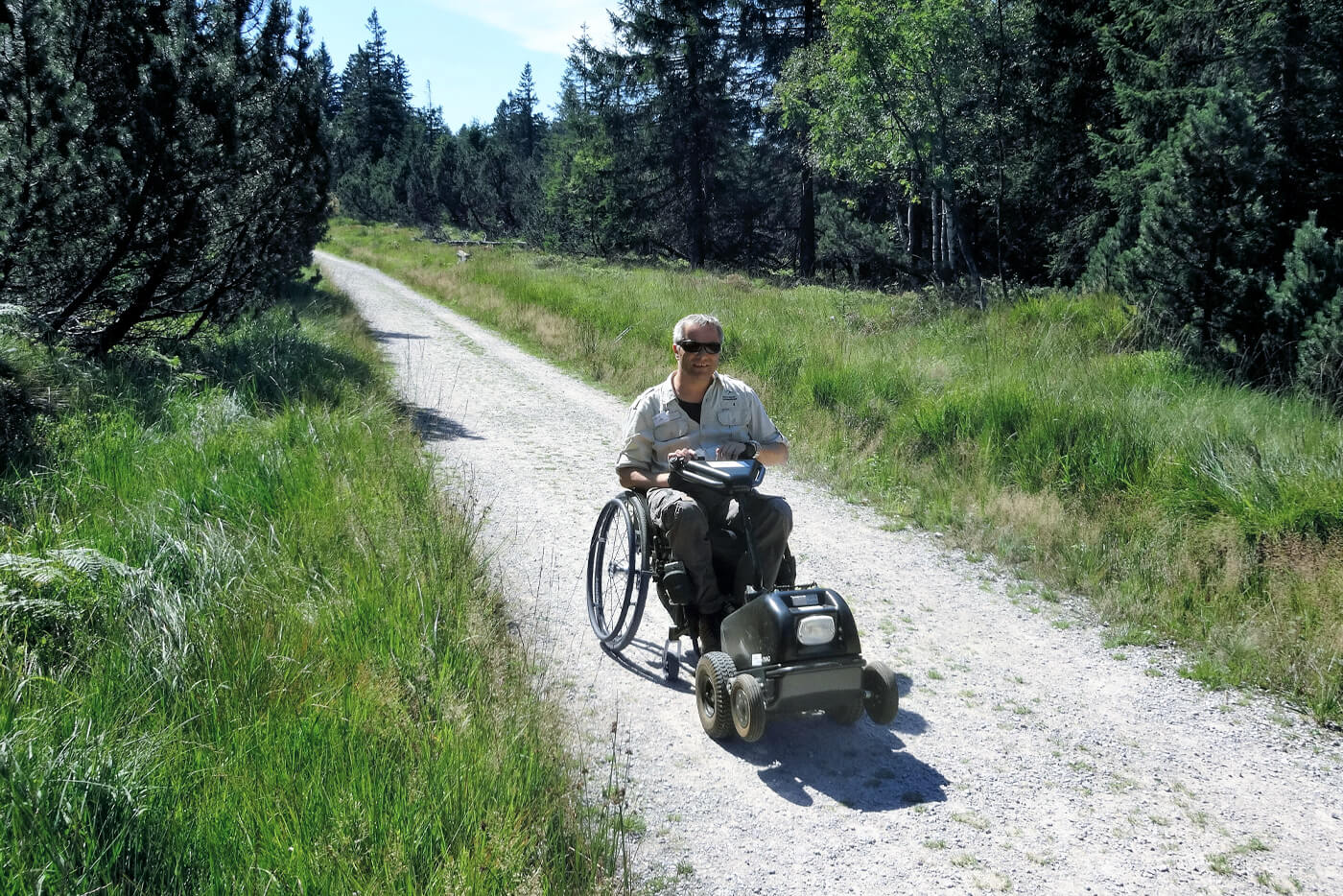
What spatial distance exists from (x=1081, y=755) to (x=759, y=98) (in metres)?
32.1

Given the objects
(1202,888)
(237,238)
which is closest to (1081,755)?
(1202,888)

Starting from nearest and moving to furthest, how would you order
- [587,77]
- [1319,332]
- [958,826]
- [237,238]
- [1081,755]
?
[958,826]
[1081,755]
[1319,332]
[237,238]
[587,77]

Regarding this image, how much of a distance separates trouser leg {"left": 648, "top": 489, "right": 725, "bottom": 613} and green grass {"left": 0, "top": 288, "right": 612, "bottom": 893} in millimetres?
899

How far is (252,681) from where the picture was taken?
141 inches

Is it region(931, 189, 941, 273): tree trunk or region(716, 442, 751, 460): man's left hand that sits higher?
region(931, 189, 941, 273): tree trunk

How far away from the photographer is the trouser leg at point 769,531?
4.10 m

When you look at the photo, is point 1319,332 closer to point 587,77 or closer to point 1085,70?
point 1085,70

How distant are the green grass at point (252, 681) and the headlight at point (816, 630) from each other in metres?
1.09

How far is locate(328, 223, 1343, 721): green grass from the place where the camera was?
4.91 meters

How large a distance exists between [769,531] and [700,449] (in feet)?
2.29

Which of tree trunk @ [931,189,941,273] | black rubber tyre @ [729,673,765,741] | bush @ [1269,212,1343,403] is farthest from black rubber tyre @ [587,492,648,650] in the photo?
tree trunk @ [931,189,941,273]

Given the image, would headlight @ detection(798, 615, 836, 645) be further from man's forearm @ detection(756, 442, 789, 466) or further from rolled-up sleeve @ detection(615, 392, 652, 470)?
rolled-up sleeve @ detection(615, 392, 652, 470)

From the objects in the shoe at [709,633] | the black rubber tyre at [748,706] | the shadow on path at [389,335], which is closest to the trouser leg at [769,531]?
the shoe at [709,633]

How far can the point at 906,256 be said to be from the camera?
84.8 ft
